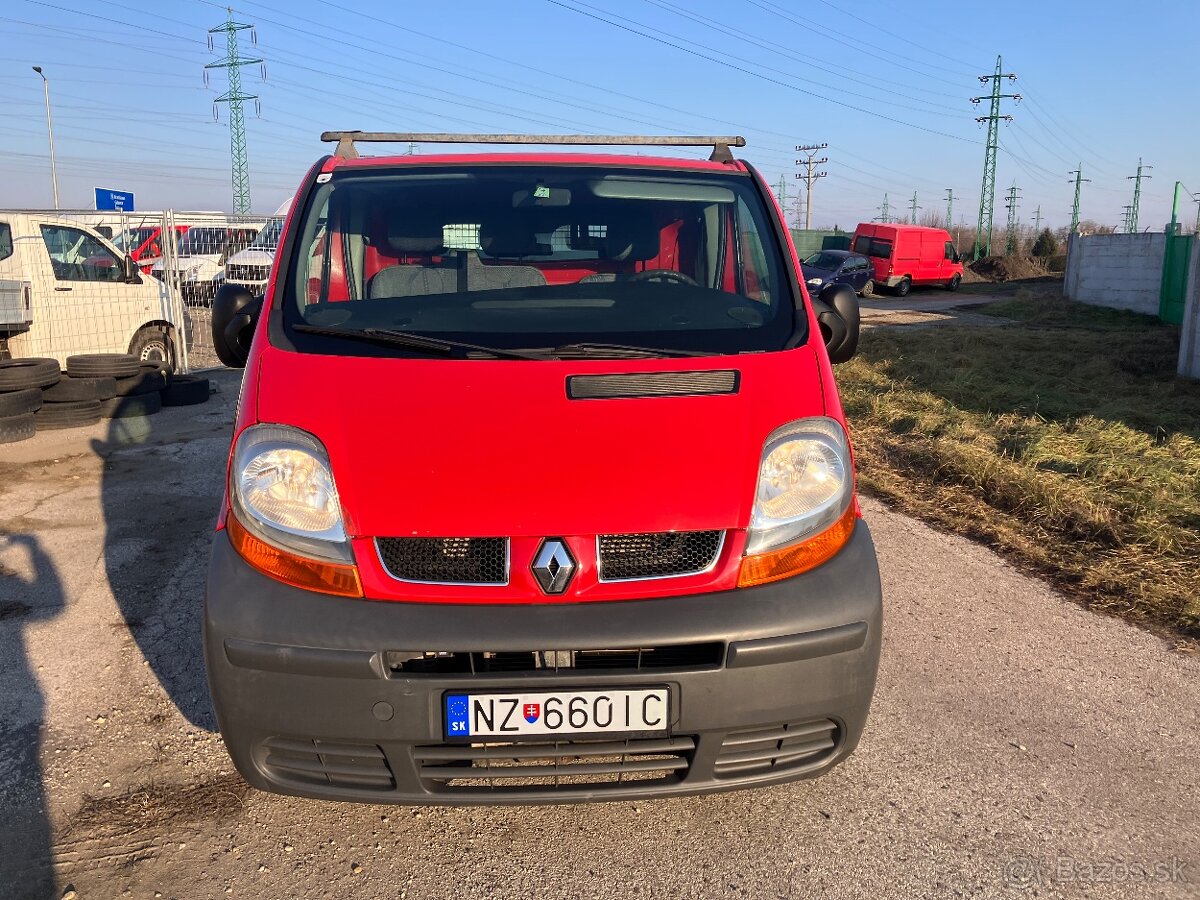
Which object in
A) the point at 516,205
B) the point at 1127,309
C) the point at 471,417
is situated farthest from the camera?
the point at 1127,309

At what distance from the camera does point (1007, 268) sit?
40.8 m

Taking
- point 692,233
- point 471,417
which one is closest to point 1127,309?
point 692,233

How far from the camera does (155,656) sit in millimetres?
3836

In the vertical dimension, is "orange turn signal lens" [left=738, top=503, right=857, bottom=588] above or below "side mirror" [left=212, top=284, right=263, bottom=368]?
below

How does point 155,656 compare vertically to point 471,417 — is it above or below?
below

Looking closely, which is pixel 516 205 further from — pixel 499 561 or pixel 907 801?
pixel 907 801

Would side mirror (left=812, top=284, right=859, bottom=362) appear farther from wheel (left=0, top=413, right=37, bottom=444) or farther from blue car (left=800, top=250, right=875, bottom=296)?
blue car (left=800, top=250, right=875, bottom=296)

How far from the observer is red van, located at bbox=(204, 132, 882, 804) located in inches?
88.0

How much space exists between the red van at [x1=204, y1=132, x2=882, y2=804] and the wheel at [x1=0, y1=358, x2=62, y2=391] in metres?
6.32

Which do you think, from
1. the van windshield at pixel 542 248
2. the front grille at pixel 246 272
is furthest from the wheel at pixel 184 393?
the van windshield at pixel 542 248

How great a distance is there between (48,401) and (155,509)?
3.10 metres

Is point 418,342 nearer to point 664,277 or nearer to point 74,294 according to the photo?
point 664,277

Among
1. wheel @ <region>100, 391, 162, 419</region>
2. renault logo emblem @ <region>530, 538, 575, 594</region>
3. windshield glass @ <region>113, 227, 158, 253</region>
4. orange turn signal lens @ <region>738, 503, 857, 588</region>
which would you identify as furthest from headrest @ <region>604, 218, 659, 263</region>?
windshield glass @ <region>113, 227, 158, 253</region>

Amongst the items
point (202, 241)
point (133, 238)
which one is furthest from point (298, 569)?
point (202, 241)
